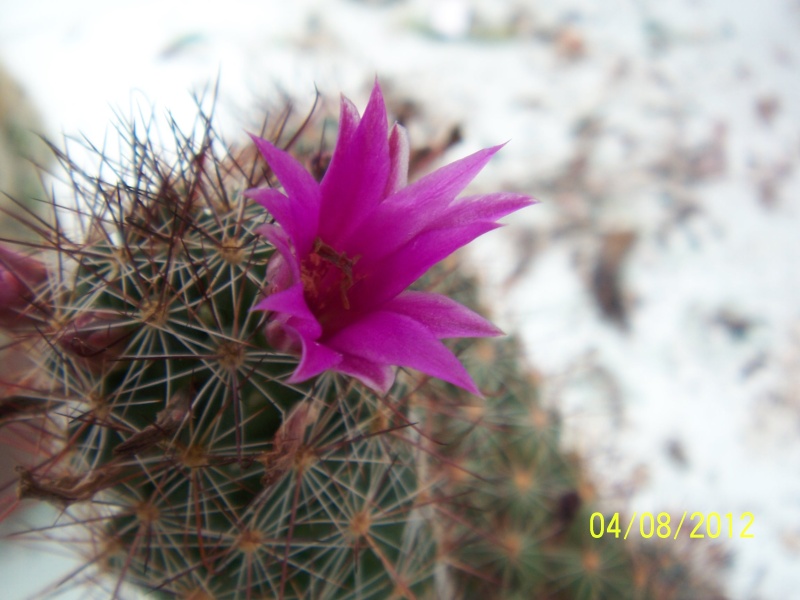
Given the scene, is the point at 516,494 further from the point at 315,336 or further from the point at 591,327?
the point at 591,327

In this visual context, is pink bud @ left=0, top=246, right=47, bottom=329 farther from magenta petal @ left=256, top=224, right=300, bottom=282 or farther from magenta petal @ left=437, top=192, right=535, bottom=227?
magenta petal @ left=437, top=192, right=535, bottom=227

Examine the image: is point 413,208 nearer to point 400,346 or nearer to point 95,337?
point 400,346

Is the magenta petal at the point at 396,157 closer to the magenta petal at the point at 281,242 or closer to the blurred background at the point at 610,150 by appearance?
the magenta petal at the point at 281,242

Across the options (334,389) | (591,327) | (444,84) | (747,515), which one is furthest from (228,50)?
(747,515)
